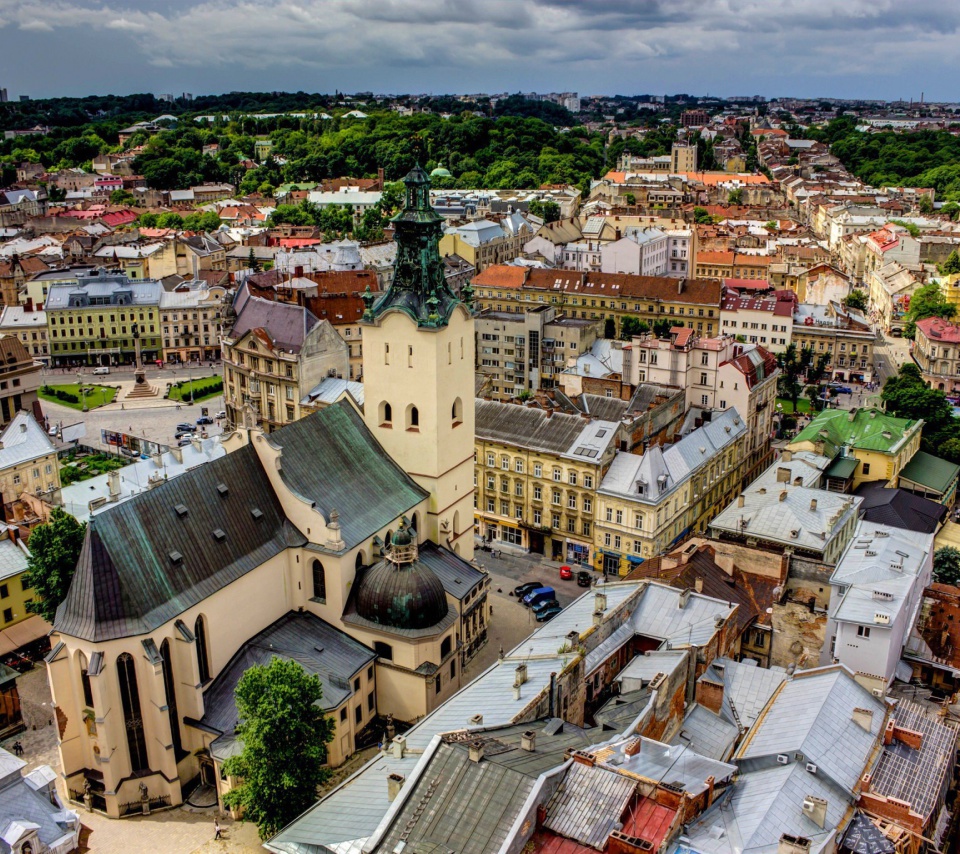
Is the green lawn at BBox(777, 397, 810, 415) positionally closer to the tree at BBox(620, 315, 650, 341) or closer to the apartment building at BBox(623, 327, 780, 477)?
the tree at BBox(620, 315, 650, 341)

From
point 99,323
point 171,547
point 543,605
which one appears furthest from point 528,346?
point 171,547

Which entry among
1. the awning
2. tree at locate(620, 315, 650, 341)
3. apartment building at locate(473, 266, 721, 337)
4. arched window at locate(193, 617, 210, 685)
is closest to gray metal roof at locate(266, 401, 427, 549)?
arched window at locate(193, 617, 210, 685)

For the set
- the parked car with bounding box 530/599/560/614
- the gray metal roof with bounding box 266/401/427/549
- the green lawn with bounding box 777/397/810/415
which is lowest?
the green lawn with bounding box 777/397/810/415

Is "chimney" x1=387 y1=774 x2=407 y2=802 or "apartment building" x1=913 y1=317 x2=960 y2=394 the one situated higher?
"chimney" x1=387 y1=774 x2=407 y2=802

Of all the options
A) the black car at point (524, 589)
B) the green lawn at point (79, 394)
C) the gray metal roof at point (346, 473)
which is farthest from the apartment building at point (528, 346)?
the gray metal roof at point (346, 473)

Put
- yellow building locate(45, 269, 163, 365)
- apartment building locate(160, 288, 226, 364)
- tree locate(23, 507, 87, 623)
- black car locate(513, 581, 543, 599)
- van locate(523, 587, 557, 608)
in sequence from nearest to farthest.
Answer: tree locate(23, 507, 87, 623), van locate(523, 587, 557, 608), black car locate(513, 581, 543, 599), yellow building locate(45, 269, 163, 365), apartment building locate(160, 288, 226, 364)

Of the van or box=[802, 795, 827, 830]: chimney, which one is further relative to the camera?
the van
